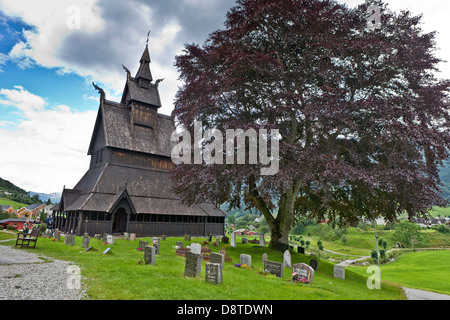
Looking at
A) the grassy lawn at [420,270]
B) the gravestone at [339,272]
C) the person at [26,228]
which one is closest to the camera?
the gravestone at [339,272]

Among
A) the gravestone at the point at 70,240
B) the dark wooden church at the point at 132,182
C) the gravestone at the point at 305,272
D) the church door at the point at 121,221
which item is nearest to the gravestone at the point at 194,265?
the gravestone at the point at 305,272

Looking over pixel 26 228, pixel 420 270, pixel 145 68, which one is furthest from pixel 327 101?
pixel 145 68

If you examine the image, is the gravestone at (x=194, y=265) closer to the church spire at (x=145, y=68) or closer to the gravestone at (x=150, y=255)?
the gravestone at (x=150, y=255)

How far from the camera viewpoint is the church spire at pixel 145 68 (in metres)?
37.4

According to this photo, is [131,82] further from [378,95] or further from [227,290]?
[227,290]

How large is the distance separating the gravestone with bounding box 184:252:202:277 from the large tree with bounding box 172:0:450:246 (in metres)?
5.15

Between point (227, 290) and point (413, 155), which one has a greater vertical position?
point (413, 155)

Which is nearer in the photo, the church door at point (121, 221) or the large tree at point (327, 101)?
the large tree at point (327, 101)

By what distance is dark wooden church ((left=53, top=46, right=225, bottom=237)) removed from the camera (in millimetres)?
27984

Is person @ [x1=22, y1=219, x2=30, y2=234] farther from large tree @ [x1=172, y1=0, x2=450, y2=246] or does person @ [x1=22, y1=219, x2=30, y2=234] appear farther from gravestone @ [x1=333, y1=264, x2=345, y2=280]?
gravestone @ [x1=333, y1=264, x2=345, y2=280]

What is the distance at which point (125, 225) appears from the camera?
100 feet

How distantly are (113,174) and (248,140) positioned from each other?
2179 centimetres

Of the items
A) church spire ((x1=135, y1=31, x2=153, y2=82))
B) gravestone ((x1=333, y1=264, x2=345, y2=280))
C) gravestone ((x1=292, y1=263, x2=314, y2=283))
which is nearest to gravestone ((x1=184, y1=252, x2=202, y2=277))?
gravestone ((x1=292, y1=263, x2=314, y2=283))
